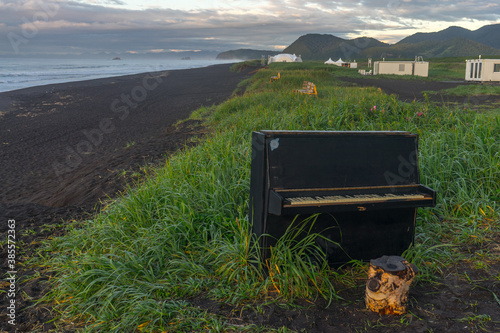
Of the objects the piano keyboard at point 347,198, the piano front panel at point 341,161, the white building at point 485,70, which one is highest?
the white building at point 485,70

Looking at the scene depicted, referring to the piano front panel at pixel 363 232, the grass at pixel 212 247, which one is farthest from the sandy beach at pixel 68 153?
the piano front panel at pixel 363 232

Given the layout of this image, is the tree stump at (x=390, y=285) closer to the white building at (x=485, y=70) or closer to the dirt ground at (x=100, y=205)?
the dirt ground at (x=100, y=205)

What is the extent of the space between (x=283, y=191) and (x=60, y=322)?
209 cm

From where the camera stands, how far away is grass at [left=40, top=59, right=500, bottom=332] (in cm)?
319

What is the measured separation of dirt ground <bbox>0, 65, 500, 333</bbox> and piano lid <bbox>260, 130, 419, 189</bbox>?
93 centimetres

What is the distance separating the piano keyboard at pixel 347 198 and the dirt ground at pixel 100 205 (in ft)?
2.51

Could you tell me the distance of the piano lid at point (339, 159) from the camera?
323cm

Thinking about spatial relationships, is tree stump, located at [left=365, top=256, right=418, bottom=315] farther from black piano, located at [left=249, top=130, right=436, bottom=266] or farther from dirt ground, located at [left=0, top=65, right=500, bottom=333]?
black piano, located at [left=249, top=130, right=436, bottom=266]

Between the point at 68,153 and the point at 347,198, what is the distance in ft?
37.4

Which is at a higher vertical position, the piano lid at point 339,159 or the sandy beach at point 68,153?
the piano lid at point 339,159

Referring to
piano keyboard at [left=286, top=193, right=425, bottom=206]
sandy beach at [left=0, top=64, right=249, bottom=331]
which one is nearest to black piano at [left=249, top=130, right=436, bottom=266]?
piano keyboard at [left=286, top=193, right=425, bottom=206]

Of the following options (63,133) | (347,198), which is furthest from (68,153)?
(347,198)

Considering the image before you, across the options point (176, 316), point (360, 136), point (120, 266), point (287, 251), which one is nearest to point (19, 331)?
point (120, 266)

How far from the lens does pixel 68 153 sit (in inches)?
493
